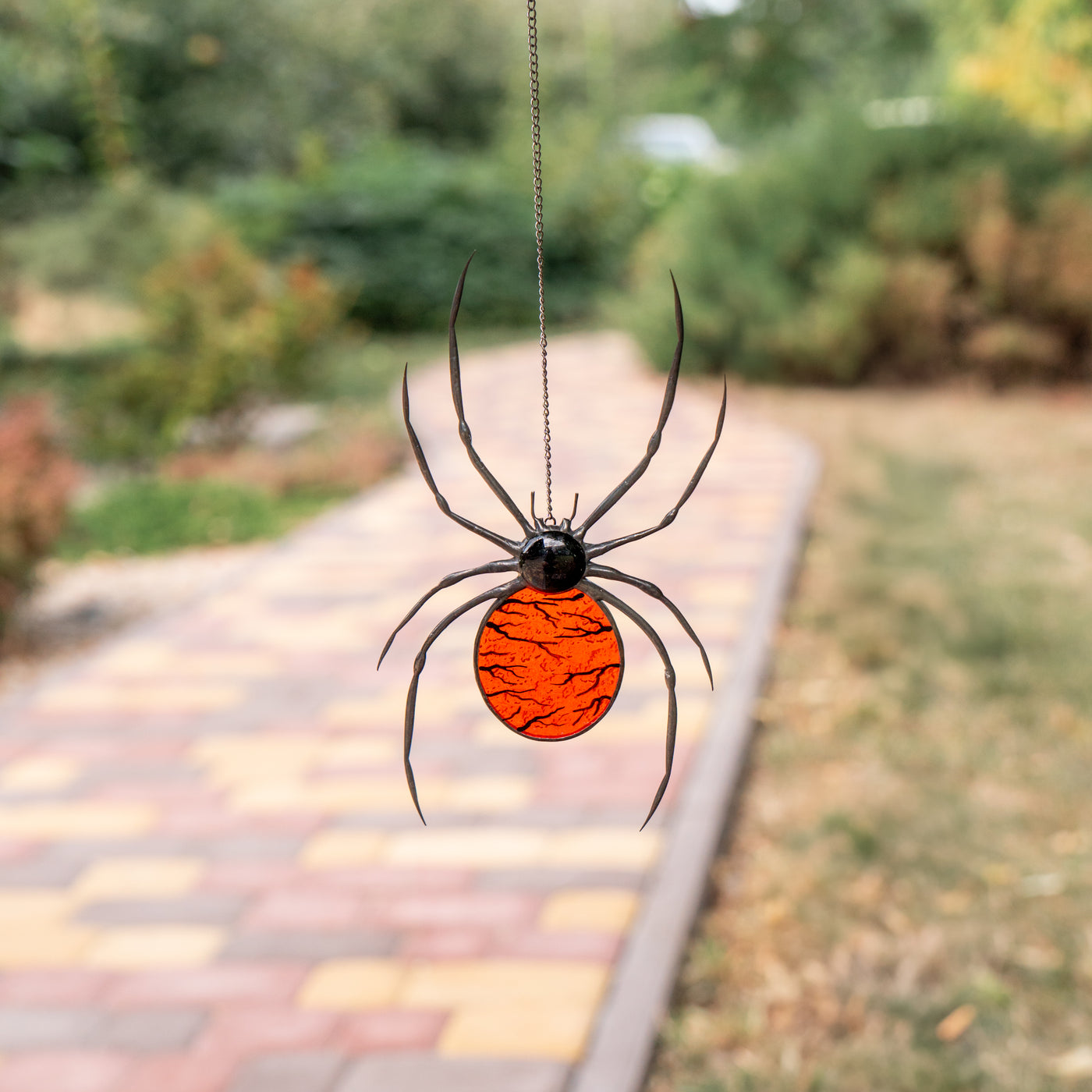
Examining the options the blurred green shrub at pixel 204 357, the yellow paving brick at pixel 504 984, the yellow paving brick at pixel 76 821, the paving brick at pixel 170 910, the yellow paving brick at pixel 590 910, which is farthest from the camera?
the blurred green shrub at pixel 204 357

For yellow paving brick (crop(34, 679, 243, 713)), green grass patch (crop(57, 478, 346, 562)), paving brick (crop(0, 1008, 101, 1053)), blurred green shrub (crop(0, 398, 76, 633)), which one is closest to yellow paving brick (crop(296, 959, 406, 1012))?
paving brick (crop(0, 1008, 101, 1053))

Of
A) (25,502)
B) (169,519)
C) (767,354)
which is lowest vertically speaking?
(169,519)

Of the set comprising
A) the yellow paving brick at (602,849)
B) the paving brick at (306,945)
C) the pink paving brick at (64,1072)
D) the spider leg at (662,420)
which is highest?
the spider leg at (662,420)

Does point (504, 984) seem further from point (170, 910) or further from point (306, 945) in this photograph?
point (170, 910)

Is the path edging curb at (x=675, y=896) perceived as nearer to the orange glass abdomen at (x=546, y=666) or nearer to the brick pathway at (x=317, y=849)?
the brick pathway at (x=317, y=849)

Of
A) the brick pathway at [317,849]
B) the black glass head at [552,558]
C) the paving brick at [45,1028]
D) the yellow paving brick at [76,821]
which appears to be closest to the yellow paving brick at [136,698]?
the brick pathway at [317,849]

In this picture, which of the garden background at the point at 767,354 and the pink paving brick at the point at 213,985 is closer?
the pink paving brick at the point at 213,985

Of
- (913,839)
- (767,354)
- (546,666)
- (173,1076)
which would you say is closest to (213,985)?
(173,1076)
